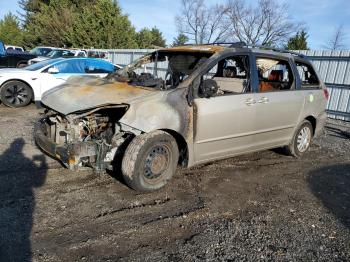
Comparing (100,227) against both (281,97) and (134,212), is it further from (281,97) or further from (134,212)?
(281,97)

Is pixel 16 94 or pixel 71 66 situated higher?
pixel 71 66

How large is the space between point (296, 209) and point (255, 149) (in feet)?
4.68

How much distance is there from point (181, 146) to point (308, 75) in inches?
130

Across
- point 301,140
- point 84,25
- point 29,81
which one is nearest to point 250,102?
point 301,140

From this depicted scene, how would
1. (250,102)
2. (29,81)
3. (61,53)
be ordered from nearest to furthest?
1. (250,102)
2. (29,81)
3. (61,53)

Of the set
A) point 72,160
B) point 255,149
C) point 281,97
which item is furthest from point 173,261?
point 281,97

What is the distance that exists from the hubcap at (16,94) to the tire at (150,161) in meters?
Answer: 6.95

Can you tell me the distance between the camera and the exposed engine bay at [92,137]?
4301mm

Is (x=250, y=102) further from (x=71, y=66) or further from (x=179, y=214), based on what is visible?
(x=71, y=66)

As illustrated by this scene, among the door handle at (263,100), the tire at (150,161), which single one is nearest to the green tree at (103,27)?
the door handle at (263,100)

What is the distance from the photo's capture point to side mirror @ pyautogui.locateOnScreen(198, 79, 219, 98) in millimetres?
4812

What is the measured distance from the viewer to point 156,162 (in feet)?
15.3

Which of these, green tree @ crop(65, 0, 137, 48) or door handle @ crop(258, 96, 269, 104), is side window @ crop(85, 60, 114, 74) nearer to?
door handle @ crop(258, 96, 269, 104)

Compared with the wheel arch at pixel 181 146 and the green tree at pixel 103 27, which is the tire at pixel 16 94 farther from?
the green tree at pixel 103 27
